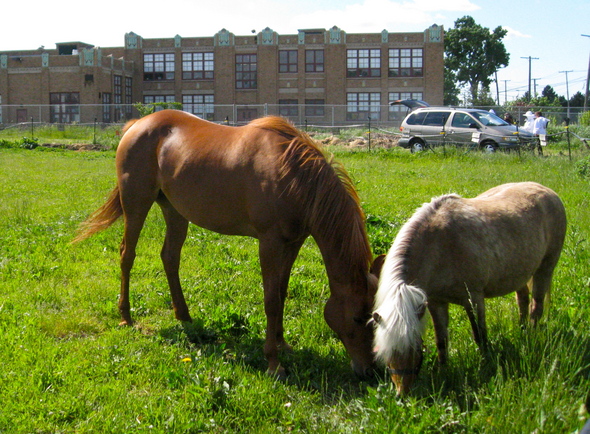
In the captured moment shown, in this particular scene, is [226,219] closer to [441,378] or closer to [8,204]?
[441,378]

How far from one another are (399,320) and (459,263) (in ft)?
3.09

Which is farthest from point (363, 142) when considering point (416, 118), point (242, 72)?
point (242, 72)

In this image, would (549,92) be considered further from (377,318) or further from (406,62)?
(377,318)

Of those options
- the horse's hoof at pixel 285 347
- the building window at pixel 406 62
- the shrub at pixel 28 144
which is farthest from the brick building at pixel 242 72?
the horse's hoof at pixel 285 347

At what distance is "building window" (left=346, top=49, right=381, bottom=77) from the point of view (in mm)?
55156

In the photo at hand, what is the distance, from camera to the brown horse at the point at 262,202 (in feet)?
13.9

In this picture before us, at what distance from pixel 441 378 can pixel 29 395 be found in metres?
2.87

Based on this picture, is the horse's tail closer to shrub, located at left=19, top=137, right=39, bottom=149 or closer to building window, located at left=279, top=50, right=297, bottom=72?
shrub, located at left=19, top=137, right=39, bottom=149

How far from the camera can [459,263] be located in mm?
4105

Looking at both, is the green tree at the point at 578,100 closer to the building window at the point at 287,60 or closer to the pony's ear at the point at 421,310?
the building window at the point at 287,60

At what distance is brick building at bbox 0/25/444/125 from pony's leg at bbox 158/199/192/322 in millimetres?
47383

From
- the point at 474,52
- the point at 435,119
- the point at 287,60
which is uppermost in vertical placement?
the point at 474,52

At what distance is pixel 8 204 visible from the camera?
38.3 ft

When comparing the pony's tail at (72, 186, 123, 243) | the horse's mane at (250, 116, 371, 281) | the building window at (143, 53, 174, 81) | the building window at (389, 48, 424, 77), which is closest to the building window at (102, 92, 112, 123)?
the building window at (143, 53, 174, 81)
